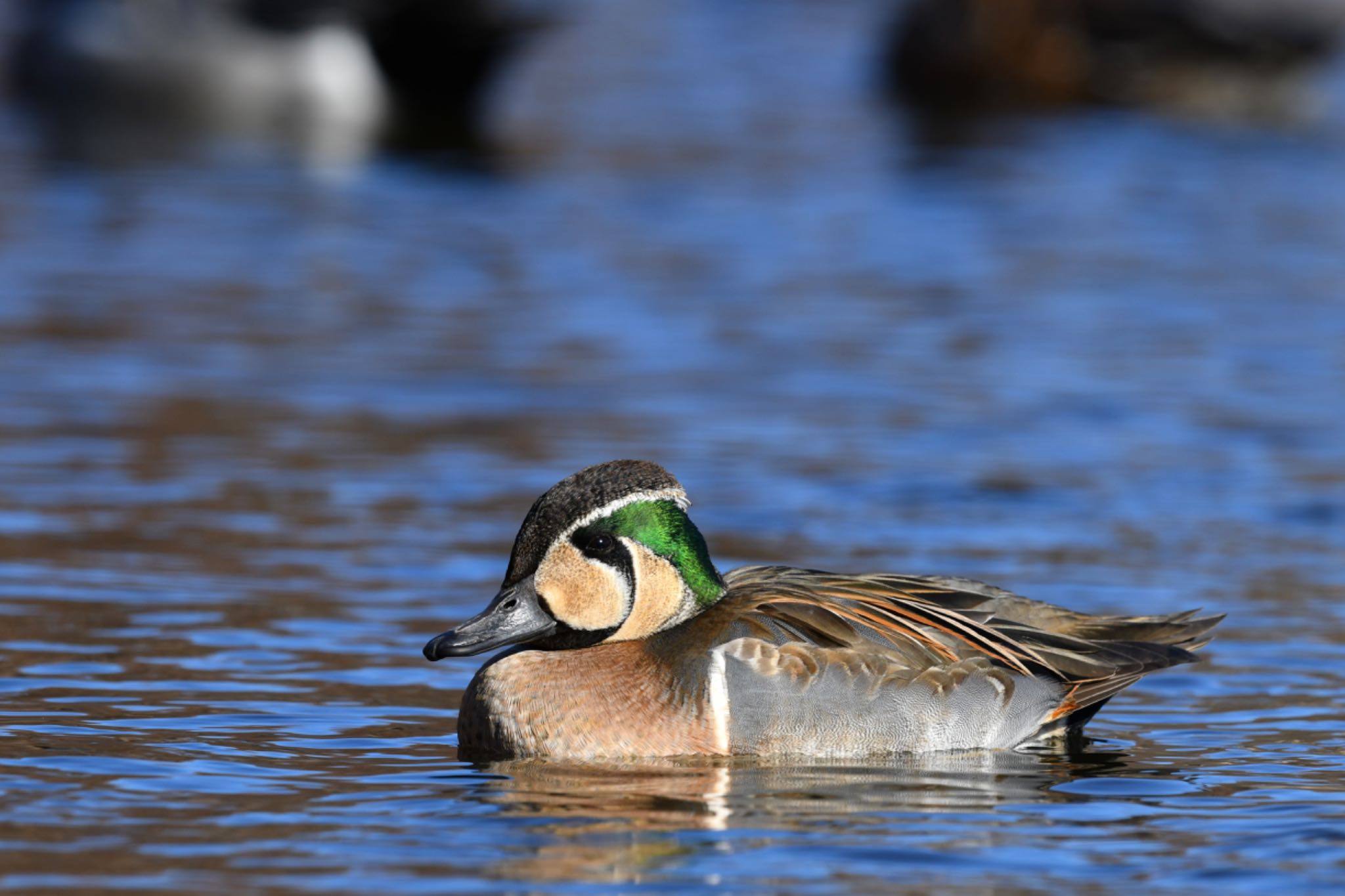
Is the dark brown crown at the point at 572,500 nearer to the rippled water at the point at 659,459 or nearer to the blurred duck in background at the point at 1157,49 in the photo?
the rippled water at the point at 659,459

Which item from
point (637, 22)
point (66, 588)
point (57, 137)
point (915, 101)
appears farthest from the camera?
point (637, 22)

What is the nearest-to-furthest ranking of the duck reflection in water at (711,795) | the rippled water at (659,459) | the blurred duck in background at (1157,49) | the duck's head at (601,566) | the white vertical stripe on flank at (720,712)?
the duck reflection in water at (711,795)
the rippled water at (659,459)
the white vertical stripe on flank at (720,712)
the duck's head at (601,566)
the blurred duck in background at (1157,49)

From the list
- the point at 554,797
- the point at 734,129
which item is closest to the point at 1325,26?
the point at 734,129

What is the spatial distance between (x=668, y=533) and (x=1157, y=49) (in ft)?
60.3

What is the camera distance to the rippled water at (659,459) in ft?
21.7

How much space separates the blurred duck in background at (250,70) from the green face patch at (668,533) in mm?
14284

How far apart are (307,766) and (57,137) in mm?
15816

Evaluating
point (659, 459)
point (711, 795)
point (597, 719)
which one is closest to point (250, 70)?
point (659, 459)

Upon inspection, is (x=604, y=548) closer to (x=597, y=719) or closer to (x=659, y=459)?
(x=597, y=719)

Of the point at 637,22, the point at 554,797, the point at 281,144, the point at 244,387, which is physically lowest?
the point at 554,797

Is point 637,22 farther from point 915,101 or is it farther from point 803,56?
point 915,101

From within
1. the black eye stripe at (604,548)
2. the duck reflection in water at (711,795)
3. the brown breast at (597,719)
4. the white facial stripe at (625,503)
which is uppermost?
the white facial stripe at (625,503)

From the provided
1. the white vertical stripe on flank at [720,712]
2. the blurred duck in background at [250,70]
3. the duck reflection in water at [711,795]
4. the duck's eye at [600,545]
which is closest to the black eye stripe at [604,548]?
the duck's eye at [600,545]

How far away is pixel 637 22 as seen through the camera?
31250 mm
